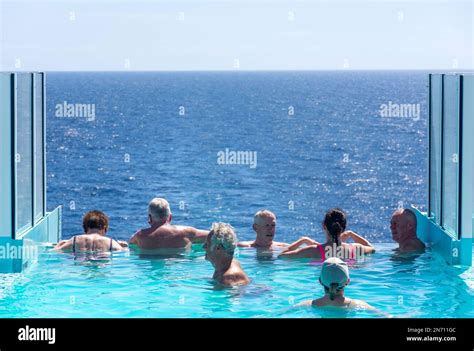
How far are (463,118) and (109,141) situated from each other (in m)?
57.5

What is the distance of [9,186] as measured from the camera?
11.1 meters

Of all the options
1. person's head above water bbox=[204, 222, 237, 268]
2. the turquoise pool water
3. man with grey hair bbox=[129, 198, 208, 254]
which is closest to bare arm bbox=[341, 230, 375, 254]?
the turquoise pool water

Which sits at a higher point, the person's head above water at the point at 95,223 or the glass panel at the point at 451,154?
the glass panel at the point at 451,154

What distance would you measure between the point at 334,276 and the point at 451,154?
4019mm

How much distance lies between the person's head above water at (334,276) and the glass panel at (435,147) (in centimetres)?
425

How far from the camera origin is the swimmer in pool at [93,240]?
1197cm

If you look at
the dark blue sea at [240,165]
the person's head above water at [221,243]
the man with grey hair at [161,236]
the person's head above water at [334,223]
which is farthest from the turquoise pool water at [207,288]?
the dark blue sea at [240,165]

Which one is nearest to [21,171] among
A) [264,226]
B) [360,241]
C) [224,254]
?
[264,226]

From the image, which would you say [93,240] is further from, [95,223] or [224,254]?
[224,254]

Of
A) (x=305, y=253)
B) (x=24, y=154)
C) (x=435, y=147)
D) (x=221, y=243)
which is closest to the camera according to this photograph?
(x=221, y=243)

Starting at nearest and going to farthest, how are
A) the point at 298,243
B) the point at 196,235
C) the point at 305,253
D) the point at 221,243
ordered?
the point at 221,243, the point at 305,253, the point at 298,243, the point at 196,235

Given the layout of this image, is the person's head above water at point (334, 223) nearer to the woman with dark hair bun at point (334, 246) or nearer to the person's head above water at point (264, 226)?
the woman with dark hair bun at point (334, 246)

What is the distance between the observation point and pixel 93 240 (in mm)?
11992

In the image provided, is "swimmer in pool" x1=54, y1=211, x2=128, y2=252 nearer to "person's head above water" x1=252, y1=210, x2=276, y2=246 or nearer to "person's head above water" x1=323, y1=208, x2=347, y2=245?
"person's head above water" x1=252, y1=210, x2=276, y2=246
